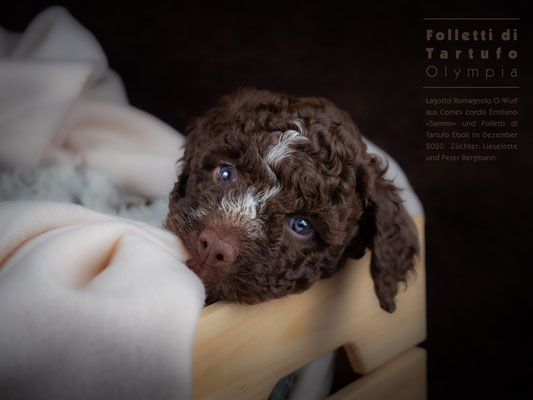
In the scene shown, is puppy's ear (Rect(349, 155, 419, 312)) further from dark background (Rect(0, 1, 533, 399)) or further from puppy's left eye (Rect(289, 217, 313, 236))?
dark background (Rect(0, 1, 533, 399))

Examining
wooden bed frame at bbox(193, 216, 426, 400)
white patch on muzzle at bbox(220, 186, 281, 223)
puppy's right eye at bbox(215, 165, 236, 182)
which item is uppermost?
puppy's right eye at bbox(215, 165, 236, 182)

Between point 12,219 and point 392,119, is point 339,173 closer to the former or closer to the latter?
point 12,219

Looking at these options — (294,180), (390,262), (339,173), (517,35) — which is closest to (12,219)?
(294,180)

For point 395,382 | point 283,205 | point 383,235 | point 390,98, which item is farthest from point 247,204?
point 390,98

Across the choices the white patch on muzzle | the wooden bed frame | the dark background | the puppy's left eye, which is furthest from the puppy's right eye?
the dark background

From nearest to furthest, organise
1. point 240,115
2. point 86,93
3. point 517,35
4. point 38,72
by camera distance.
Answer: point 240,115, point 38,72, point 86,93, point 517,35

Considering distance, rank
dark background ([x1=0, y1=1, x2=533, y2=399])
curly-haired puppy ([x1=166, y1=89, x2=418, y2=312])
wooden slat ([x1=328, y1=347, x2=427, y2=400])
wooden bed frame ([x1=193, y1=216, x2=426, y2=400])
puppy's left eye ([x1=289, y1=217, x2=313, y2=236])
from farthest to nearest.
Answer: dark background ([x1=0, y1=1, x2=533, y2=399]), wooden slat ([x1=328, y1=347, x2=427, y2=400]), puppy's left eye ([x1=289, y1=217, x2=313, y2=236]), curly-haired puppy ([x1=166, y1=89, x2=418, y2=312]), wooden bed frame ([x1=193, y1=216, x2=426, y2=400])
